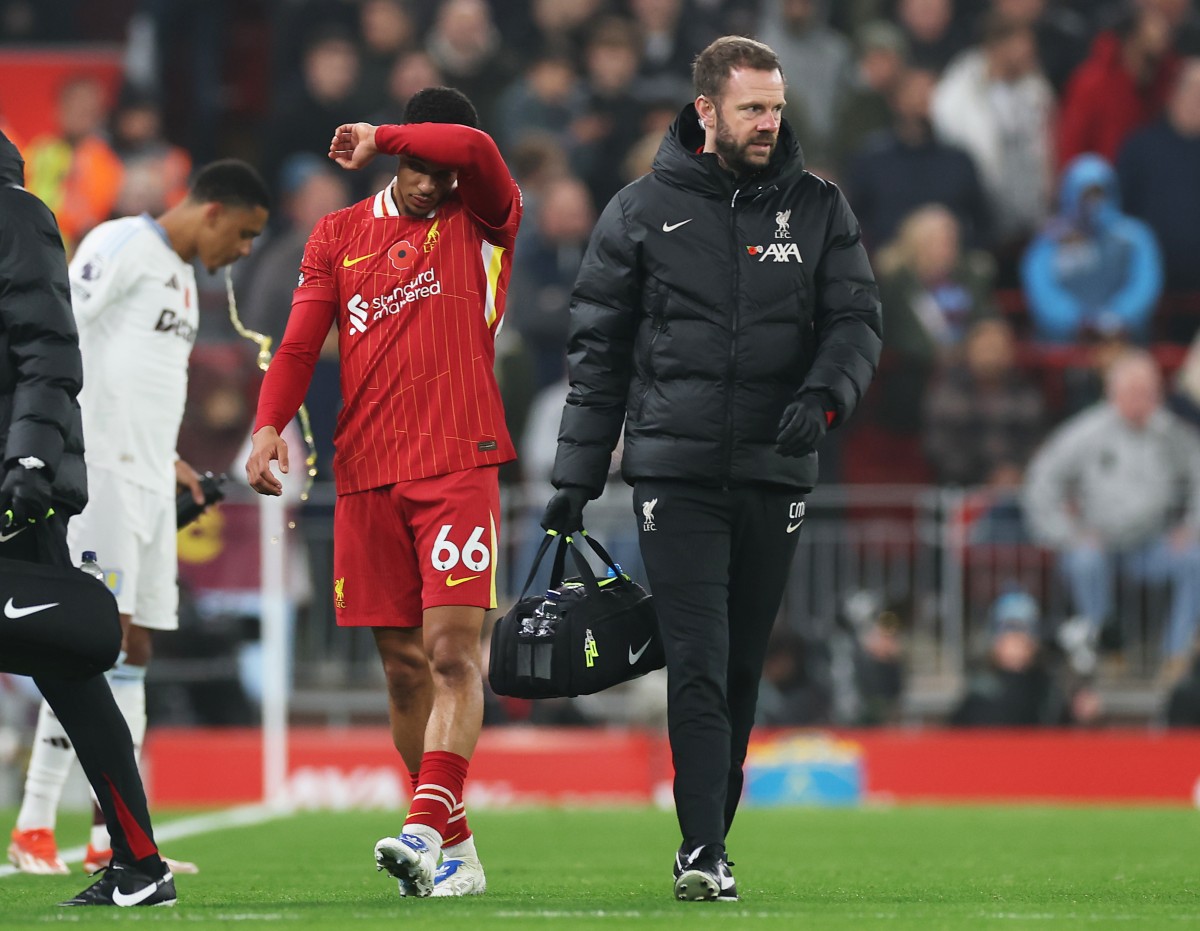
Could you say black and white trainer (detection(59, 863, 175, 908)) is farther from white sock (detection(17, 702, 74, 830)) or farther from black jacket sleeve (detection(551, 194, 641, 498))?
white sock (detection(17, 702, 74, 830))

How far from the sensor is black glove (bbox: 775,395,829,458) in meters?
6.62

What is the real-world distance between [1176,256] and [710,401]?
41.1 ft

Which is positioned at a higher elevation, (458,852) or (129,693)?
(129,693)

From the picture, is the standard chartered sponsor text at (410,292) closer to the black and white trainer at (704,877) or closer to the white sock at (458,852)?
the white sock at (458,852)

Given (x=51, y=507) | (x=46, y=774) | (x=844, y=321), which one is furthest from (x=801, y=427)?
(x=46, y=774)

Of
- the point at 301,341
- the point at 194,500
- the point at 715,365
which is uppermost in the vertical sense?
the point at 301,341

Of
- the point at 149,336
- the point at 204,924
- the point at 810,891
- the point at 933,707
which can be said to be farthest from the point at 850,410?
the point at 933,707

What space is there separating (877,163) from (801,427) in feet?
38.8

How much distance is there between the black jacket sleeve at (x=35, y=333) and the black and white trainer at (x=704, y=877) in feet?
7.15

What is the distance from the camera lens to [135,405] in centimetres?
875

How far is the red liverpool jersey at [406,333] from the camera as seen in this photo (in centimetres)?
728

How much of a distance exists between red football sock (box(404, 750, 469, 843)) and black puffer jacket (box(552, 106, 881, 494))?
0.94 metres

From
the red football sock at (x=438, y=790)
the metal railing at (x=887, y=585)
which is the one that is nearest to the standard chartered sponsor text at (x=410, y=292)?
the red football sock at (x=438, y=790)

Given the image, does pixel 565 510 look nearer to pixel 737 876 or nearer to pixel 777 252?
pixel 777 252
